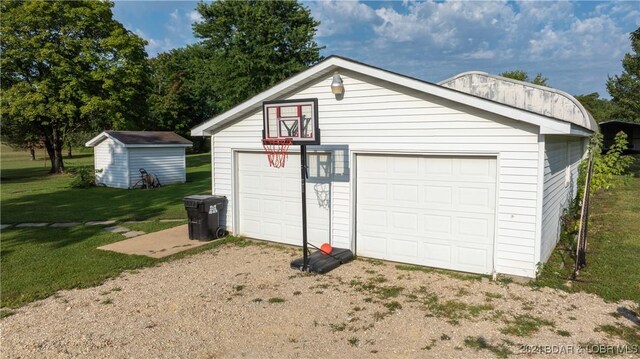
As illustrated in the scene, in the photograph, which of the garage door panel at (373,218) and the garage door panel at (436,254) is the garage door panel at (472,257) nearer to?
the garage door panel at (436,254)

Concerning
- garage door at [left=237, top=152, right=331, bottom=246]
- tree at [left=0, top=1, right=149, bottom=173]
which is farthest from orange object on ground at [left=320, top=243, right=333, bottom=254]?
tree at [left=0, top=1, right=149, bottom=173]

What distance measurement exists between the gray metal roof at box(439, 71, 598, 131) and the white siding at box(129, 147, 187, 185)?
45.3ft

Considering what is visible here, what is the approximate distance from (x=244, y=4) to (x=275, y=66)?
6061mm

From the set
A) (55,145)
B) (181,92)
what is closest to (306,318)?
(55,145)

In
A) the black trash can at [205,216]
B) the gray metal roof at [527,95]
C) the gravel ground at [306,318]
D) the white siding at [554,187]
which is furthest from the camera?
the gray metal roof at [527,95]

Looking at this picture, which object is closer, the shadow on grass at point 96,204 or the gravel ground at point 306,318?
the gravel ground at point 306,318

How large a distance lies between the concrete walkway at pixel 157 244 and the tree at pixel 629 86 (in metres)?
27.5

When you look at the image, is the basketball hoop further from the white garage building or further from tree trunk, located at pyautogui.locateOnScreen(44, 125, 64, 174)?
tree trunk, located at pyautogui.locateOnScreen(44, 125, 64, 174)

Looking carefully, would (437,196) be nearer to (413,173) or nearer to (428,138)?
(413,173)

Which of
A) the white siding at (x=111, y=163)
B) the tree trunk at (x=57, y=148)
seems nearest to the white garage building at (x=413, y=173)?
the white siding at (x=111, y=163)

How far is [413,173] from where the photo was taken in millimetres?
Result: 6879

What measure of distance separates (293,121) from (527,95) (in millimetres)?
10485

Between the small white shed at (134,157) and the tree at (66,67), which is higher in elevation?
the tree at (66,67)

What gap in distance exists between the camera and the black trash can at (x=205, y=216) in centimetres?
873
